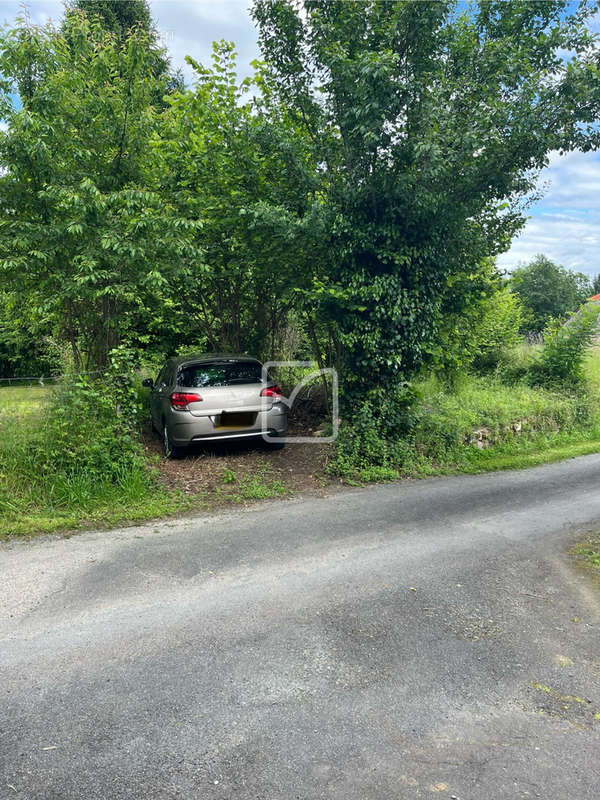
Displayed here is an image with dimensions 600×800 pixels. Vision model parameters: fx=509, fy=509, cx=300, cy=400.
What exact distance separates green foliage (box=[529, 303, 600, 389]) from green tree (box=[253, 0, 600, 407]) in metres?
5.92

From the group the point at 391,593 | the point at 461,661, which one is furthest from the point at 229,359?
the point at 461,661

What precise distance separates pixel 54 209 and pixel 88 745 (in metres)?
7.01

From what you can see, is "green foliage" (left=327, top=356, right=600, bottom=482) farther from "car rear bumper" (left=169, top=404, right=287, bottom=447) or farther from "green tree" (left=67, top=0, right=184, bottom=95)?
"green tree" (left=67, top=0, right=184, bottom=95)

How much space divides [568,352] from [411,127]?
8326 millimetres

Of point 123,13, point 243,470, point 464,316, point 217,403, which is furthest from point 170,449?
point 123,13

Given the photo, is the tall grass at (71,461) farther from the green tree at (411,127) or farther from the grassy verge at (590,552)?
the grassy verge at (590,552)

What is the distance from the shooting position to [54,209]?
730 cm

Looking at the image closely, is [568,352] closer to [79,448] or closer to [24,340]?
[79,448]

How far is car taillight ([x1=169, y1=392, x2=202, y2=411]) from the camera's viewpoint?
751 centimetres

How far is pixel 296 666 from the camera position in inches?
122

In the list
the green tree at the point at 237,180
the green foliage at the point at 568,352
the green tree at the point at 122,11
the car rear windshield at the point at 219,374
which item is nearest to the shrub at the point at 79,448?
the car rear windshield at the point at 219,374

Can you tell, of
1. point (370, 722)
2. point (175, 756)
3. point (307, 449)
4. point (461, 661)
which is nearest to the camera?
point (175, 756)

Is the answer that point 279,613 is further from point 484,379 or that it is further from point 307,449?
point 484,379

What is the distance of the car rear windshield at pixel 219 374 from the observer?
7781 millimetres
